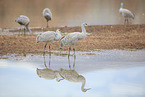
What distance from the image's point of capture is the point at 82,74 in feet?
29.7

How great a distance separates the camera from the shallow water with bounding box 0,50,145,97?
7438 millimetres

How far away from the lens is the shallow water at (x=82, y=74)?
7.44 metres

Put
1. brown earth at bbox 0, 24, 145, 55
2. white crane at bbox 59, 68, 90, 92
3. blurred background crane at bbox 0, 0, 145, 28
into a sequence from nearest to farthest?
1. white crane at bbox 59, 68, 90, 92
2. brown earth at bbox 0, 24, 145, 55
3. blurred background crane at bbox 0, 0, 145, 28

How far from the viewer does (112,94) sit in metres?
7.25

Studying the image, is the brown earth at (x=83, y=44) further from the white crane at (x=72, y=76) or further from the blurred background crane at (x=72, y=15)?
the blurred background crane at (x=72, y=15)

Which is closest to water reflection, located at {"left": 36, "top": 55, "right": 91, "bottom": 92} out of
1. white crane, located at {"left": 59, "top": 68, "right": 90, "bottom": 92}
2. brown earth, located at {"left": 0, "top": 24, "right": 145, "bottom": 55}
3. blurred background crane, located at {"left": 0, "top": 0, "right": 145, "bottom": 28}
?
white crane, located at {"left": 59, "top": 68, "right": 90, "bottom": 92}

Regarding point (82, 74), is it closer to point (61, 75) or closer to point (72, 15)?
point (61, 75)

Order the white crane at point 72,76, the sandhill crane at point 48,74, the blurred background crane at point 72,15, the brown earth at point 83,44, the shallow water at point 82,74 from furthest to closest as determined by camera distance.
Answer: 1. the blurred background crane at point 72,15
2. the brown earth at point 83,44
3. the sandhill crane at point 48,74
4. the white crane at point 72,76
5. the shallow water at point 82,74

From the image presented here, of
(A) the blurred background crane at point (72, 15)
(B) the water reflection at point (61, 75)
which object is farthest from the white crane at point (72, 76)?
(A) the blurred background crane at point (72, 15)

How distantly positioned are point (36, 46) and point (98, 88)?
6.60 metres

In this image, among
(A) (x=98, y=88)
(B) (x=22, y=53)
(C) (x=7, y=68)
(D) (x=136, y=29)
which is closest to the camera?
(A) (x=98, y=88)

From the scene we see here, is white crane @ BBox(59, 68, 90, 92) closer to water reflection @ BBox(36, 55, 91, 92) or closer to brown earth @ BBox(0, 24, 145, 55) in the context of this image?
water reflection @ BBox(36, 55, 91, 92)

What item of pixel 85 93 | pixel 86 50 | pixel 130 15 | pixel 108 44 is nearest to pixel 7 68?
pixel 85 93

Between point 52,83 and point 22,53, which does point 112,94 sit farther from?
point 22,53
